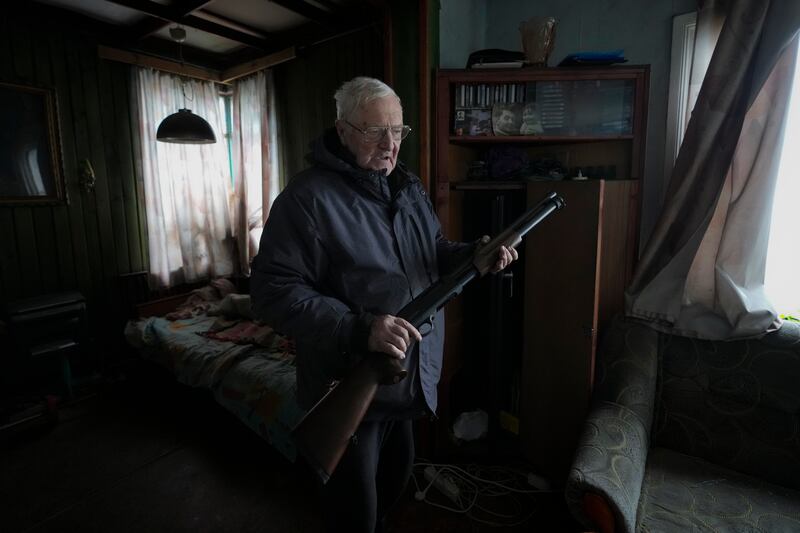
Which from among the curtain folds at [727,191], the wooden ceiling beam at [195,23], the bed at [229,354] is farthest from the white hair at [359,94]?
the wooden ceiling beam at [195,23]

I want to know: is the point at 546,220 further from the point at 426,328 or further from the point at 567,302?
the point at 426,328

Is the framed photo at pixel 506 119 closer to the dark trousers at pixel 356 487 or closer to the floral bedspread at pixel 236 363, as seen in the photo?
the dark trousers at pixel 356 487

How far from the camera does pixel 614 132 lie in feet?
6.16

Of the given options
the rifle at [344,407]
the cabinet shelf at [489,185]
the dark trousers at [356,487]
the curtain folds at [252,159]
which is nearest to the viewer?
the rifle at [344,407]

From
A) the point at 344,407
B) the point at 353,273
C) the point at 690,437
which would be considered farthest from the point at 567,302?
the point at 344,407

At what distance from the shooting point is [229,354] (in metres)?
2.38

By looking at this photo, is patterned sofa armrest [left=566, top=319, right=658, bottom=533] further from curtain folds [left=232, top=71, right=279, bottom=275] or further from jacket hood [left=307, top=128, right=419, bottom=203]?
curtain folds [left=232, top=71, right=279, bottom=275]

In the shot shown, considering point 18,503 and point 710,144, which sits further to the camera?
point 18,503

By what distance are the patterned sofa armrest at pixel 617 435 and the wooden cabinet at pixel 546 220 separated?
13cm

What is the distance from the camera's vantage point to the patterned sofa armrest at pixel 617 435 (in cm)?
116

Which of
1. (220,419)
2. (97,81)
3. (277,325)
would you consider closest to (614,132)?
(277,325)

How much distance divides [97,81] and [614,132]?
10.9 ft

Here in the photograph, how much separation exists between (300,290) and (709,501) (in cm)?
136

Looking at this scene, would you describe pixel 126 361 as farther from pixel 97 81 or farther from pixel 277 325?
pixel 277 325
